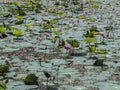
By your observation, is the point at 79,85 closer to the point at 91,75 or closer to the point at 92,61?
the point at 91,75

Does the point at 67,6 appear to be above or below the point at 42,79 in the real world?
below

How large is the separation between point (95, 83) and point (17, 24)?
16.7 feet

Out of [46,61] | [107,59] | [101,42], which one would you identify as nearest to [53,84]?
[46,61]

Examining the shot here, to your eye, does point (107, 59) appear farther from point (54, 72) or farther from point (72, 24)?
point (72, 24)

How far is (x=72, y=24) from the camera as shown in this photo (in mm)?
9977

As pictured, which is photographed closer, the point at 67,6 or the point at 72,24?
the point at 72,24

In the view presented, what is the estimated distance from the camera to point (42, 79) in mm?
4977

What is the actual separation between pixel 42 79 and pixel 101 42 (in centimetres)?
259

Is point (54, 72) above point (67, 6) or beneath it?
above

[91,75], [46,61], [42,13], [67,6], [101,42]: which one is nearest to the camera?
[91,75]

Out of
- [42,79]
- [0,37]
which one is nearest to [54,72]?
[42,79]

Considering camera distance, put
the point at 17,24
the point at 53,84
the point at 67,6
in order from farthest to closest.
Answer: the point at 67,6, the point at 17,24, the point at 53,84

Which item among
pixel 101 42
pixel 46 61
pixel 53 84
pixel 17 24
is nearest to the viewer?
pixel 53 84

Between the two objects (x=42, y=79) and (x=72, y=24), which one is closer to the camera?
(x=42, y=79)
